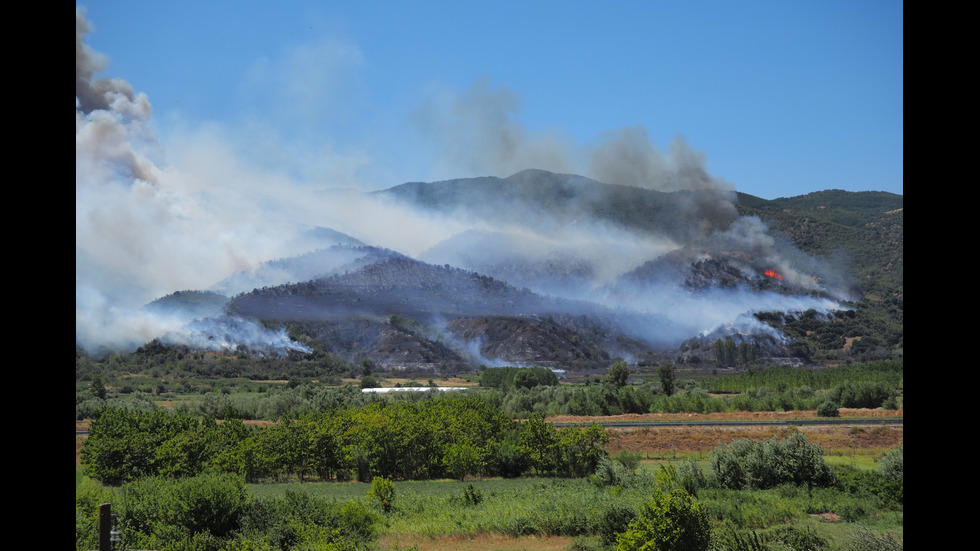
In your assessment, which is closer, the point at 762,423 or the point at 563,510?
the point at 563,510

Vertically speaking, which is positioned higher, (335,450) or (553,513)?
(553,513)

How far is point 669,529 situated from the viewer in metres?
15.3

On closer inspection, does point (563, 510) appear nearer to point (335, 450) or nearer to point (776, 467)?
point (776, 467)

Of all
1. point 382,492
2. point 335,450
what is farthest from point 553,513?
point 335,450

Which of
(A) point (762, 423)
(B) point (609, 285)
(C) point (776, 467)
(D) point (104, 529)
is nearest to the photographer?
(D) point (104, 529)

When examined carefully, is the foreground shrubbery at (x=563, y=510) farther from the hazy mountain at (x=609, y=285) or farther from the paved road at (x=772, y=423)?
the hazy mountain at (x=609, y=285)

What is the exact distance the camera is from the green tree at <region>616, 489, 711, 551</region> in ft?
49.8

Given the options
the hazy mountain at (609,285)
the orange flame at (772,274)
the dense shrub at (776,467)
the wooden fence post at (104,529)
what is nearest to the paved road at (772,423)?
the dense shrub at (776,467)

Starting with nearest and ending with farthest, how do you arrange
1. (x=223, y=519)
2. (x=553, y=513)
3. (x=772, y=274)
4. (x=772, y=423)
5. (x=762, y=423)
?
(x=223, y=519) → (x=553, y=513) → (x=762, y=423) → (x=772, y=423) → (x=772, y=274)

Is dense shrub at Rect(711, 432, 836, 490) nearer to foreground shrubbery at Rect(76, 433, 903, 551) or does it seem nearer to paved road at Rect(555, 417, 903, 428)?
foreground shrubbery at Rect(76, 433, 903, 551)

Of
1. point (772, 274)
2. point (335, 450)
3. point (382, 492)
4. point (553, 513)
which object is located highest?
point (772, 274)
